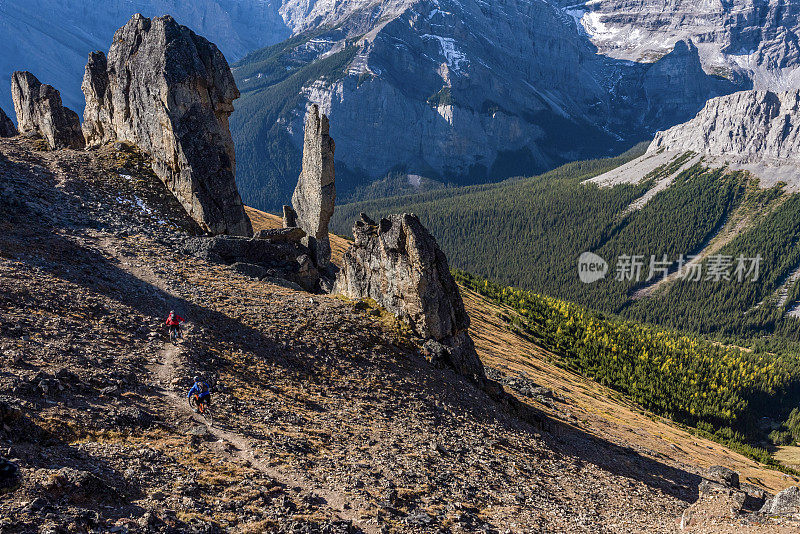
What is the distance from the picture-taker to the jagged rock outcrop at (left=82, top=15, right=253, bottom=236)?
45469 mm

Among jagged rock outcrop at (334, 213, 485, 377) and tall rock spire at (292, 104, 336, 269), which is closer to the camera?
jagged rock outcrop at (334, 213, 485, 377)

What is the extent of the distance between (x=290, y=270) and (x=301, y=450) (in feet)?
86.0

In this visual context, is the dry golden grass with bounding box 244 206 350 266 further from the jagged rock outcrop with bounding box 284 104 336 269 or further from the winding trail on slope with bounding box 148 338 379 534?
the winding trail on slope with bounding box 148 338 379 534

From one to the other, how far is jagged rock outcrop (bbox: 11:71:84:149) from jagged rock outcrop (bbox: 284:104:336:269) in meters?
26.8

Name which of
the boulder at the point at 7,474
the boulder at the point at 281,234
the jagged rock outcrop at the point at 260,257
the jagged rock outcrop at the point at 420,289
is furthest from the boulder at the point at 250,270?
the boulder at the point at 7,474

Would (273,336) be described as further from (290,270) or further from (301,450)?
(290,270)

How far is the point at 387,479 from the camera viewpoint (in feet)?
73.9

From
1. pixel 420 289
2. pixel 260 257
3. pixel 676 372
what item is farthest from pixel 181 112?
pixel 676 372

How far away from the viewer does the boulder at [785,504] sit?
2244 centimetres

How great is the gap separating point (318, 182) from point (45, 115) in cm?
3321

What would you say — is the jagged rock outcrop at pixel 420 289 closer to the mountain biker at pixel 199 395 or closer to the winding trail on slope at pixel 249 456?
the winding trail on slope at pixel 249 456

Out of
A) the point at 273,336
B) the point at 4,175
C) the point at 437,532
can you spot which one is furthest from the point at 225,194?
the point at 437,532

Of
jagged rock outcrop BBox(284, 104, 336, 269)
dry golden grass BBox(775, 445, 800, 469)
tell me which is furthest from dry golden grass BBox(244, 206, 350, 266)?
dry golden grass BBox(775, 445, 800, 469)

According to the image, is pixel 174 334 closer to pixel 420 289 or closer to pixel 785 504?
pixel 420 289
